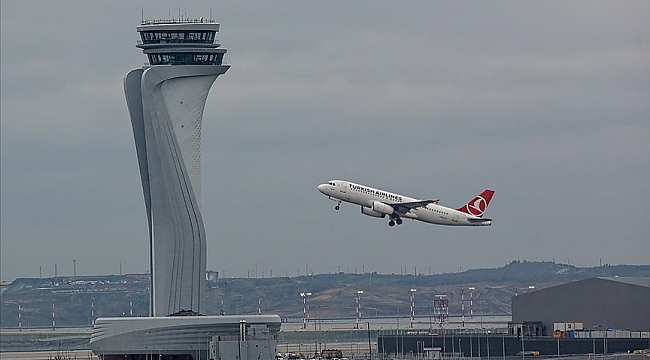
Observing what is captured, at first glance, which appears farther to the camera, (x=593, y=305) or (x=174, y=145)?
(x=174, y=145)

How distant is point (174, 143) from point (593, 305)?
55.1 metres

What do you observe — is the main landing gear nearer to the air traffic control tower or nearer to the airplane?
the airplane

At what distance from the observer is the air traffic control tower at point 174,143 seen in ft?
620

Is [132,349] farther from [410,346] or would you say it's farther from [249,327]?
[410,346]

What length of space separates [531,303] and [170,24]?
5671 cm

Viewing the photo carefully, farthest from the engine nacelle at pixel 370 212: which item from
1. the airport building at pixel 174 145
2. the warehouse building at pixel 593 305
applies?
the airport building at pixel 174 145

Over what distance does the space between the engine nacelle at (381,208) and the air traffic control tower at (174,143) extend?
2926 cm

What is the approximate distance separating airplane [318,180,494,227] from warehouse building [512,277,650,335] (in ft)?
35.7

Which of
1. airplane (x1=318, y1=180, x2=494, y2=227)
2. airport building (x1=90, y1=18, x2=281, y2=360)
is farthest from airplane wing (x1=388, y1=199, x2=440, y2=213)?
airport building (x1=90, y1=18, x2=281, y2=360)

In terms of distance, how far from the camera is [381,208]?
171 m

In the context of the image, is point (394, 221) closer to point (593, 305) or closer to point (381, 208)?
point (381, 208)

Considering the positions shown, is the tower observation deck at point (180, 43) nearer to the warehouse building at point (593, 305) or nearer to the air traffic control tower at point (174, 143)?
the air traffic control tower at point (174, 143)

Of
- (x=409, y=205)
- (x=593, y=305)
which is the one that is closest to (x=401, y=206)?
(x=409, y=205)

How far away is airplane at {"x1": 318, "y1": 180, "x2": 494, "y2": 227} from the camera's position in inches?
6747
